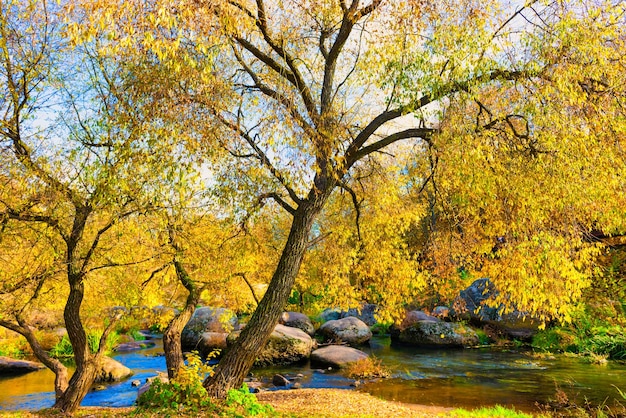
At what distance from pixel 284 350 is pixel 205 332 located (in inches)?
208

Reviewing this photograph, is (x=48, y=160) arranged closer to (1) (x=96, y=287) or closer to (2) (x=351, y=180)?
(1) (x=96, y=287)

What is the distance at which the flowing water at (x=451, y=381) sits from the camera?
41.2 ft

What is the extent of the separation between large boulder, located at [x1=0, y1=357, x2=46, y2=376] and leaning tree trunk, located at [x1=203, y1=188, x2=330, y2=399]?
12.1 metres

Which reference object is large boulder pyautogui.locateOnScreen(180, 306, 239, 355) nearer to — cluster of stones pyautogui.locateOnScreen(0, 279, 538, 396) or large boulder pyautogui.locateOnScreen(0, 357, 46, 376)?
cluster of stones pyautogui.locateOnScreen(0, 279, 538, 396)

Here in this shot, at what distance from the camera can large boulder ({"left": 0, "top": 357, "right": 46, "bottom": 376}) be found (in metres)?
16.9

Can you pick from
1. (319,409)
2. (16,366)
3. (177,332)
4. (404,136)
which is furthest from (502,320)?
(16,366)

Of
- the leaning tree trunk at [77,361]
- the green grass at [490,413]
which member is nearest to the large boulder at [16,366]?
the leaning tree trunk at [77,361]

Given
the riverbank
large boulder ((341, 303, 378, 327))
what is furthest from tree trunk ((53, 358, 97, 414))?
large boulder ((341, 303, 378, 327))

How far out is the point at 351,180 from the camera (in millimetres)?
13383

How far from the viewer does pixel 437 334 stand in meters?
22.9

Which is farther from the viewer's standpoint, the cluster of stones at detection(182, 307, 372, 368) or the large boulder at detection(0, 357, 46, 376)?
the cluster of stones at detection(182, 307, 372, 368)

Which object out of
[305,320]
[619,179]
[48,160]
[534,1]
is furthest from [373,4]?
[305,320]

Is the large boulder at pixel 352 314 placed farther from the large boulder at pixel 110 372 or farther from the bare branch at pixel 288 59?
the bare branch at pixel 288 59

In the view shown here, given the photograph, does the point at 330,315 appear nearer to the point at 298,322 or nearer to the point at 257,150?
the point at 298,322
